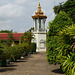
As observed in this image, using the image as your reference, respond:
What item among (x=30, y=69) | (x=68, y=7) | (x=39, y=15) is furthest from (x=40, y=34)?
(x=30, y=69)

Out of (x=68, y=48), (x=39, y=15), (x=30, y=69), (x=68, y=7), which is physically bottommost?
(x=30, y=69)

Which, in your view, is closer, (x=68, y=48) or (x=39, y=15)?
(x=68, y=48)

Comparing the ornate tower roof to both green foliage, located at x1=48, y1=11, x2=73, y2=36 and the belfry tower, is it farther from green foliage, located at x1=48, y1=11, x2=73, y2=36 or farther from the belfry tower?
green foliage, located at x1=48, y1=11, x2=73, y2=36

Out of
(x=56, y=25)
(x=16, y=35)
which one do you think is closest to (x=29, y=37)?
(x=16, y=35)

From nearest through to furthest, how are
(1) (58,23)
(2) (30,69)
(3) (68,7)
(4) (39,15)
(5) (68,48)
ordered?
(5) (68,48) → (1) (58,23) → (2) (30,69) → (3) (68,7) → (4) (39,15)

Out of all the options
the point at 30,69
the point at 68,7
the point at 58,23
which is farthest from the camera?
the point at 68,7

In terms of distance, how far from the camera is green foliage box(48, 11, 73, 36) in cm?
1334

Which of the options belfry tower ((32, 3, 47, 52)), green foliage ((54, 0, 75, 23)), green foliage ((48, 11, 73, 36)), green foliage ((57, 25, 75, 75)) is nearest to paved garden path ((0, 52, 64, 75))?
green foliage ((48, 11, 73, 36))

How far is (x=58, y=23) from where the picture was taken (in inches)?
532

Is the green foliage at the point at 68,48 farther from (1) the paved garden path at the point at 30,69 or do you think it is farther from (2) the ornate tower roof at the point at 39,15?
(2) the ornate tower roof at the point at 39,15

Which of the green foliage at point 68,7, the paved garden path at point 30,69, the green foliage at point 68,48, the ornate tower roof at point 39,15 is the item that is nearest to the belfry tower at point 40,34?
the ornate tower roof at point 39,15

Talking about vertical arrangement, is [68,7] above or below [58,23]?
above

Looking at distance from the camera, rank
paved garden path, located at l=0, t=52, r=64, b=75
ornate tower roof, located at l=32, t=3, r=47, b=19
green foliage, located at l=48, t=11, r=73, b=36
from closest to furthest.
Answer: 1. green foliage, located at l=48, t=11, r=73, b=36
2. paved garden path, located at l=0, t=52, r=64, b=75
3. ornate tower roof, located at l=32, t=3, r=47, b=19

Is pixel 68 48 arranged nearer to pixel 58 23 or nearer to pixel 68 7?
pixel 58 23
